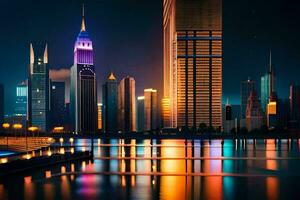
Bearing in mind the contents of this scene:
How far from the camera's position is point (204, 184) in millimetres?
36500

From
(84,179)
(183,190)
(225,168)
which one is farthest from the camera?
(225,168)

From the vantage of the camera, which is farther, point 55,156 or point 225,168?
point 55,156

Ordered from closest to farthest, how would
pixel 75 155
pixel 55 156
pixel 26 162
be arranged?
pixel 26 162
pixel 55 156
pixel 75 155

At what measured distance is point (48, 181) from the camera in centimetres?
3797

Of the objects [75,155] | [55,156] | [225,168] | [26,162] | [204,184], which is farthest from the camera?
[75,155]

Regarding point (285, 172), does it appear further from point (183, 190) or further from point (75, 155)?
point (75, 155)

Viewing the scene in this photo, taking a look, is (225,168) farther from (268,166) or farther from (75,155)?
(75,155)

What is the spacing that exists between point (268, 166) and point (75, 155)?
24768 millimetres

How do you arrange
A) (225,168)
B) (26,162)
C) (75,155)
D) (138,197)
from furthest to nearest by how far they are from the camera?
(75,155)
(225,168)
(26,162)
(138,197)

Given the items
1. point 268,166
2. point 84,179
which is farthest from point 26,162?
point 268,166

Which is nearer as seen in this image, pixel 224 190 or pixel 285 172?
pixel 224 190

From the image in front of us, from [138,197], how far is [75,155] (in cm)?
3202

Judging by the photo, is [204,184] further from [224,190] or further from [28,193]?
[28,193]

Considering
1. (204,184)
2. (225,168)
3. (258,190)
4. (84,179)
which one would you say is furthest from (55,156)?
(258,190)
